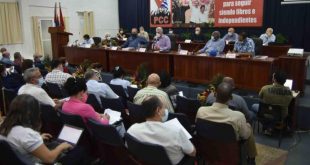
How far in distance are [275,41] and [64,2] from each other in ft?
27.5

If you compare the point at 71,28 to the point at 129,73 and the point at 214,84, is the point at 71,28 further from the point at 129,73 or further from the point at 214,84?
the point at 214,84

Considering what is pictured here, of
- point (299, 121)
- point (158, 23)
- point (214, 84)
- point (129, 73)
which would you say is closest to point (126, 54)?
point (129, 73)

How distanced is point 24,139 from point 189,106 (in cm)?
205

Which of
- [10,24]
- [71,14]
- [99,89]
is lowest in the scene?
[99,89]

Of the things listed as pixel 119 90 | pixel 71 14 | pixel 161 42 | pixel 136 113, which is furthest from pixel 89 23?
pixel 136 113

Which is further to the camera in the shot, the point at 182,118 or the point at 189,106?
the point at 189,106

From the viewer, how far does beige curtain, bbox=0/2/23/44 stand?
33.5 feet

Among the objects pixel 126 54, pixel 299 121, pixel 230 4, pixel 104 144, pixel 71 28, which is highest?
pixel 230 4

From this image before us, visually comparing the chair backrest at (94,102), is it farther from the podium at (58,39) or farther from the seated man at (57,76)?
the podium at (58,39)

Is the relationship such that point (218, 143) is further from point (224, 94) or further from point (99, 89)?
point (99, 89)

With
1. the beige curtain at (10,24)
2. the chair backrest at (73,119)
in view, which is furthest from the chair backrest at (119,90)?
the beige curtain at (10,24)

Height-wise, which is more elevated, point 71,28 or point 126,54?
point 71,28

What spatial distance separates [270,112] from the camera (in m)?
3.84

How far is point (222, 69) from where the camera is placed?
604 centimetres
